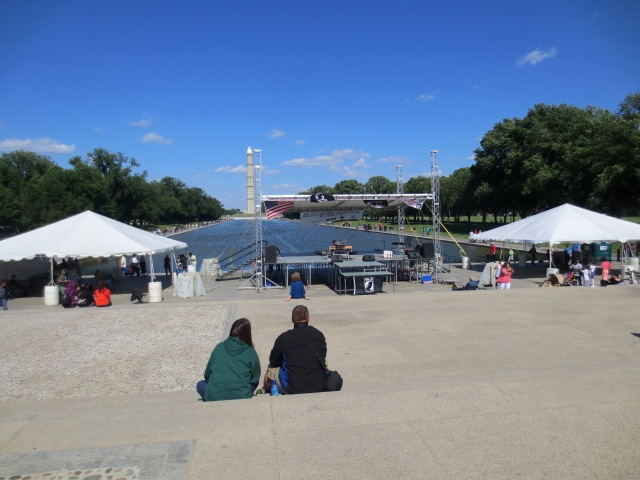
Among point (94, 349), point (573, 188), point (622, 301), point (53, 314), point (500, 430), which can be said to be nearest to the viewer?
point (500, 430)

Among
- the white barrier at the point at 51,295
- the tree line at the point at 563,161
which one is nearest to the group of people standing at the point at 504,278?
the white barrier at the point at 51,295

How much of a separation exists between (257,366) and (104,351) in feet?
17.8

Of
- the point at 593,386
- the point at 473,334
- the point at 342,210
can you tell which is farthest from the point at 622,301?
the point at 342,210

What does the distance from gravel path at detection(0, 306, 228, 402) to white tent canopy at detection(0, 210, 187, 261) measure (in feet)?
13.1

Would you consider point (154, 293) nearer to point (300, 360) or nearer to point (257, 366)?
point (257, 366)

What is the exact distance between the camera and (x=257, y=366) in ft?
15.3

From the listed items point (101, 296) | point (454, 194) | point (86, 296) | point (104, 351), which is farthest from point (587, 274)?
point (454, 194)

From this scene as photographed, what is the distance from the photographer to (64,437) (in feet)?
12.8

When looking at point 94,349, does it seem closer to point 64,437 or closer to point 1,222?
point 64,437

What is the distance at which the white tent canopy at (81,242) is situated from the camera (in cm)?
1611

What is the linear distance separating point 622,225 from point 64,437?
24473mm

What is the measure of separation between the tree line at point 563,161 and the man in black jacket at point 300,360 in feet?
103

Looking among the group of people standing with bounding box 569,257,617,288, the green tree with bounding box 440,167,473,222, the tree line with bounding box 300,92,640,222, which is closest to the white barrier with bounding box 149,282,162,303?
the group of people standing with bounding box 569,257,617,288

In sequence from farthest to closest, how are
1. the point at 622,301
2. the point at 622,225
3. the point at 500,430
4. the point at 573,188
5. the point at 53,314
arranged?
the point at 573,188
the point at 622,225
the point at 53,314
the point at 622,301
the point at 500,430
